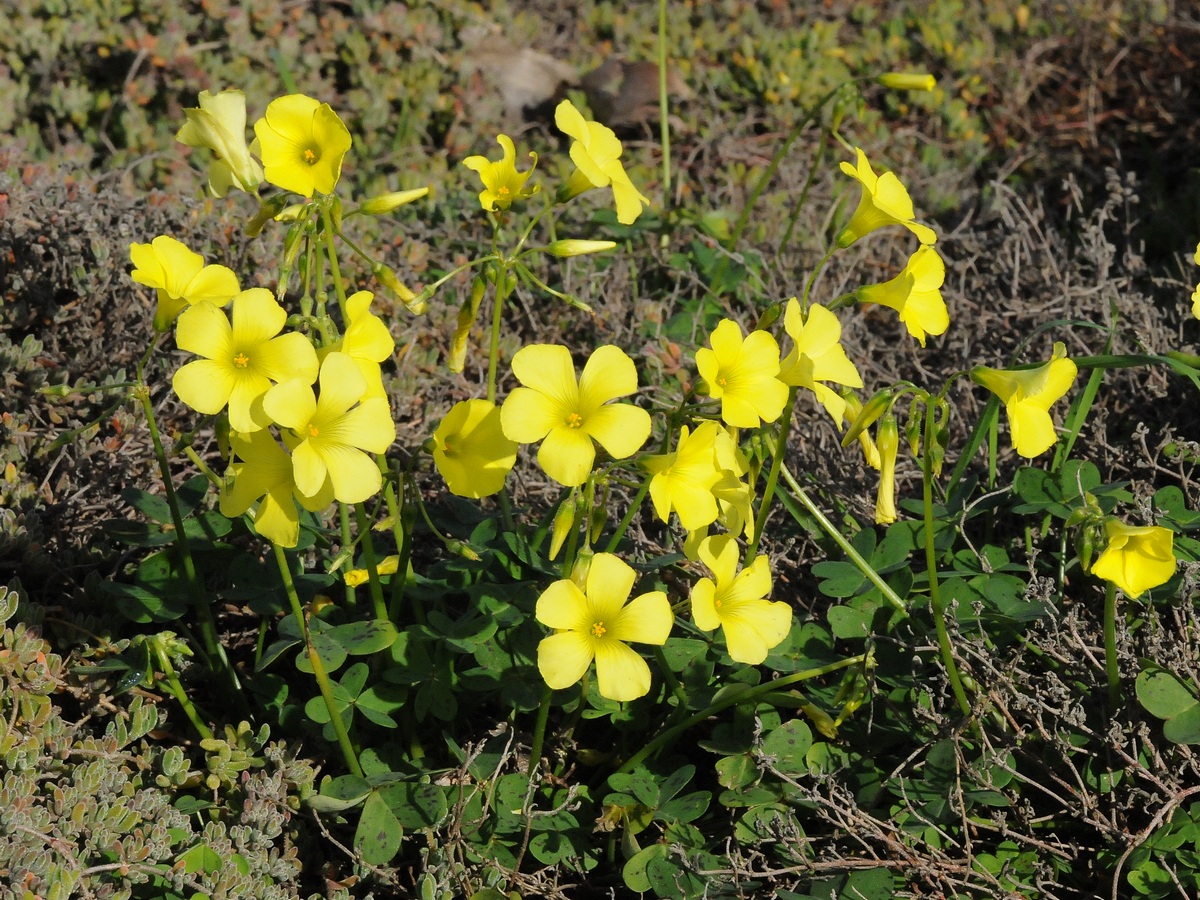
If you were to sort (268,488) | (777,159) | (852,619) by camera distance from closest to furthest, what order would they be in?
1. (268,488)
2. (852,619)
3. (777,159)

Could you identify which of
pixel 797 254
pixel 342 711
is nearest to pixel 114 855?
pixel 342 711

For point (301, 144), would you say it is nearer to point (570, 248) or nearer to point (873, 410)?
point (570, 248)

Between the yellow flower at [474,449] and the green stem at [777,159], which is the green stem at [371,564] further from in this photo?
the green stem at [777,159]

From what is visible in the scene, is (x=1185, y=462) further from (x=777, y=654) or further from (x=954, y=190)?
(x=954, y=190)

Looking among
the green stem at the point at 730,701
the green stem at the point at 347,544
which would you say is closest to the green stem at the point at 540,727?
the green stem at the point at 730,701

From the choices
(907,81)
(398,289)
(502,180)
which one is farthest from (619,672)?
(907,81)

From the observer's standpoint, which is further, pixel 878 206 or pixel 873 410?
pixel 878 206
